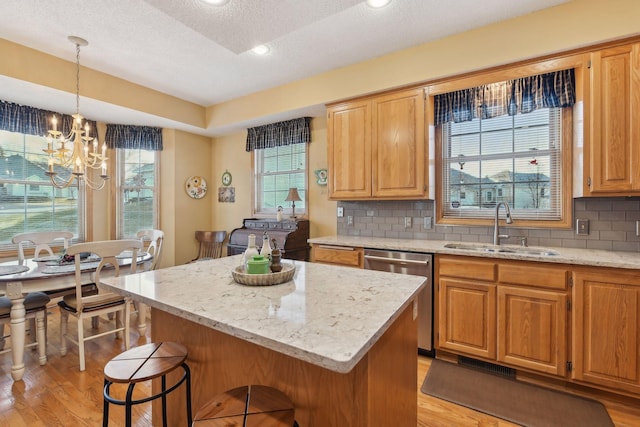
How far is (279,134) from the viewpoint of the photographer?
4133 millimetres

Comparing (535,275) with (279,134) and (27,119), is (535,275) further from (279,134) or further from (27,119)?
(27,119)

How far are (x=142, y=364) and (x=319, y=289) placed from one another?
81 cm

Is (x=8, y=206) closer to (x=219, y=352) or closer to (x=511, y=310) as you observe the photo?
(x=219, y=352)

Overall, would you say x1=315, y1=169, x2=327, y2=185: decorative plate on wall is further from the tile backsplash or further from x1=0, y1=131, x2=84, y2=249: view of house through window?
x1=0, y1=131, x2=84, y2=249: view of house through window

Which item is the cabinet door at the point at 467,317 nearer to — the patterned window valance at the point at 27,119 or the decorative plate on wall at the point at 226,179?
the decorative plate on wall at the point at 226,179

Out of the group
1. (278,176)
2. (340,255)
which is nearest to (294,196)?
(278,176)

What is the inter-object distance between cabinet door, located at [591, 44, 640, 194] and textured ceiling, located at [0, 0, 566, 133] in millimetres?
613

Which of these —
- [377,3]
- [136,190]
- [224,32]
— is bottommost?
[136,190]

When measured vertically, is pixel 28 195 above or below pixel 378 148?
below

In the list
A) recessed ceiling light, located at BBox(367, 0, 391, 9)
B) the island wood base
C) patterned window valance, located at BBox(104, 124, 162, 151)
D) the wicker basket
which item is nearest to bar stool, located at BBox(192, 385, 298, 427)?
the island wood base

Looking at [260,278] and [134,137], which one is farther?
[134,137]

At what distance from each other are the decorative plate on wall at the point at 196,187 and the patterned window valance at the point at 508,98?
363 cm

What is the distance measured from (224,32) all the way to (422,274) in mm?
2328

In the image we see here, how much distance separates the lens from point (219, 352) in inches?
53.8
